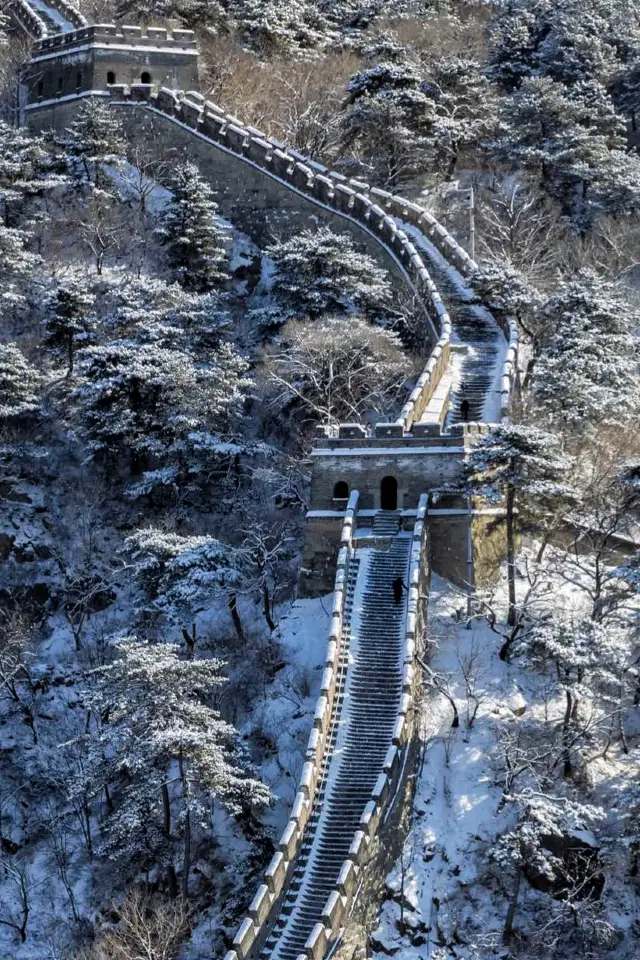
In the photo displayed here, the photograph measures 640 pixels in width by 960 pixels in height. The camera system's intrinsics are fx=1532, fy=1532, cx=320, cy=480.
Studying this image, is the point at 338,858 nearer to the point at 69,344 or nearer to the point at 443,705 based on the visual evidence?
the point at 443,705

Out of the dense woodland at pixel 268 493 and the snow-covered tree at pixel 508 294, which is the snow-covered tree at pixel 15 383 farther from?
the snow-covered tree at pixel 508 294

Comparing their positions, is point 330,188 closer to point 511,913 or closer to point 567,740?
point 567,740

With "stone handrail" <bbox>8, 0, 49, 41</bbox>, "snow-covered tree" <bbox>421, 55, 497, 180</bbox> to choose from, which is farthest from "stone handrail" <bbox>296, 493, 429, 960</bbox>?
"stone handrail" <bbox>8, 0, 49, 41</bbox>

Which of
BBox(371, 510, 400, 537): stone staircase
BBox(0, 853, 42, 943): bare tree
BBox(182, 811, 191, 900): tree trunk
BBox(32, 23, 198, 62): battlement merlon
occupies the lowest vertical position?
BBox(0, 853, 42, 943): bare tree

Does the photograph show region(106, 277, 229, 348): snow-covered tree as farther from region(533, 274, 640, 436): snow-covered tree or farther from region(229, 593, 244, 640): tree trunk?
region(533, 274, 640, 436): snow-covered tree

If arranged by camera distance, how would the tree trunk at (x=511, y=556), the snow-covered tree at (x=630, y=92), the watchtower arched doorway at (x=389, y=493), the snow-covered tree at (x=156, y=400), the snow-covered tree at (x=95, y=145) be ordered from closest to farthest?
1. the tree trunk at (x=511, y=556)
2. the watchtower arched doorway at (x=389, y=493)
3. the snow-covered tree at (x=156, y=400)
4. the snow-covered tree at (x=95, y=145)
5. the snow-covered tree at (x=630, y=92)

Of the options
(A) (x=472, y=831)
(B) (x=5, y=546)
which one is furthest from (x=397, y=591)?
(B) (x=5, y=546)

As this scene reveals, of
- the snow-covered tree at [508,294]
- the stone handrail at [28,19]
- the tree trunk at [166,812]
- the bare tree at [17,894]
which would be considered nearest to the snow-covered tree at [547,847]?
the tree trunk at [166,812]
